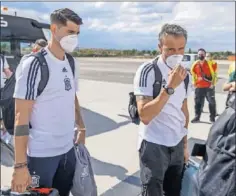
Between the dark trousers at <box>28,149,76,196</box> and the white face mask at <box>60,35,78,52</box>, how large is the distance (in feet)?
2.34

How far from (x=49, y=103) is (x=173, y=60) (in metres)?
0.87

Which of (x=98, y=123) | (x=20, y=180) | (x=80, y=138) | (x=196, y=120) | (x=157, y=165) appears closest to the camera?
(x=20, y=180)

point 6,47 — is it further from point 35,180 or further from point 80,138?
point 35,180

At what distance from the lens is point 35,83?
1.80 meters

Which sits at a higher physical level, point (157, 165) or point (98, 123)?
point (157, 165)

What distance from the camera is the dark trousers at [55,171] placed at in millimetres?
1962

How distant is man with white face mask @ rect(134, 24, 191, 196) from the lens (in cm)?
203

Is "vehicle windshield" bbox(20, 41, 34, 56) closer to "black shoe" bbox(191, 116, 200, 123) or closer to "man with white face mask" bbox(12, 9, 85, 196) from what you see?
"black shoe" bbox(191, 116, 200, 123)

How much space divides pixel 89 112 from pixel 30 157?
228 inches

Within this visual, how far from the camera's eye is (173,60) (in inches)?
81.1

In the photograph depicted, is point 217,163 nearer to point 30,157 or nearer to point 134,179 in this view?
point 30,157

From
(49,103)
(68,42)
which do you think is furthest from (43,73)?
(68,42)

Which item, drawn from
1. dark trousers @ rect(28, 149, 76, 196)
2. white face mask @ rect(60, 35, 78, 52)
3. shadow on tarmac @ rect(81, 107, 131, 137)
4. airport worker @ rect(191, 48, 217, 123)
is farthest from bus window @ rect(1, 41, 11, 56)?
dark trousers @ rect(28, 149, 76, 196)

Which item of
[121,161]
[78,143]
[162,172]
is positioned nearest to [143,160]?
[162,172]
